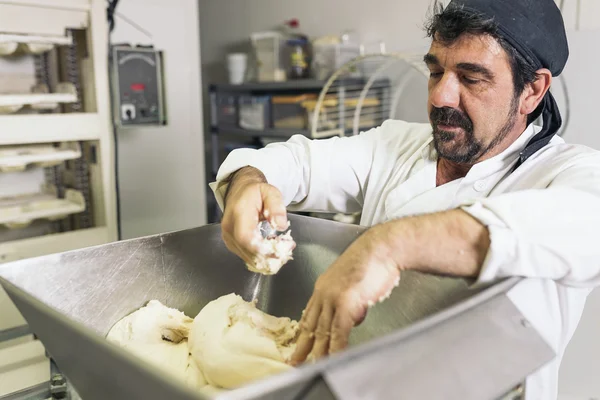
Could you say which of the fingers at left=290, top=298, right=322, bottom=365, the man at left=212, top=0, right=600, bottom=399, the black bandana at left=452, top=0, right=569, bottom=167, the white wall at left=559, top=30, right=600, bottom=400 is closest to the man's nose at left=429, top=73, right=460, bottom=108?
the man at left=212, top=0, right=600, bottom=399

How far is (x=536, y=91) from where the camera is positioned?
41.9 inches

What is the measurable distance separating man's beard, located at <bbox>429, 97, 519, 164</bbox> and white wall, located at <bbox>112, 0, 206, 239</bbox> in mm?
1171

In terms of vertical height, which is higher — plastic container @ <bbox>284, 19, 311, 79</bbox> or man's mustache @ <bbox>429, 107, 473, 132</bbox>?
plastic container @ <bbox>284, 19, 311, 79</bbox>

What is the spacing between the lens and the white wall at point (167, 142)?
194 centimetres

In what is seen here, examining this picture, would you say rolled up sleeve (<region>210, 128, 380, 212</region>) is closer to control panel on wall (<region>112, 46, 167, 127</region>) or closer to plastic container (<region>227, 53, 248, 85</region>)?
control panel on wall (<region>112, 46, 167, 127</region>)

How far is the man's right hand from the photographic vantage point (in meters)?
0.84

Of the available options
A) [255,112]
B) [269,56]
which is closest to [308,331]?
[255,112]

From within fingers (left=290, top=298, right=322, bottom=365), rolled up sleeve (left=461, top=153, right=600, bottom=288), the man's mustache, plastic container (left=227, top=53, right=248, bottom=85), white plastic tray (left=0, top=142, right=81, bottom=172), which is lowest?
fingers (left=290, top=298, right=322, bottom=365)

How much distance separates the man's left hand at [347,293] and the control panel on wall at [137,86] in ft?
4.06

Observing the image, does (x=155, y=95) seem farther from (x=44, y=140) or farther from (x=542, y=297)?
(x=542, y=297)

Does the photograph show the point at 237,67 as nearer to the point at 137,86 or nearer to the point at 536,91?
the point at 137,86

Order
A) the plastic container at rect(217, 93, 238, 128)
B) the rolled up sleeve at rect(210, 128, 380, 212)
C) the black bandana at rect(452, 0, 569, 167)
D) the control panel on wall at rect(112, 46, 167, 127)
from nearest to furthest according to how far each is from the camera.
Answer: the black bandana at rect(452, 0, 569, 167) < the rolled up sleeve at rect(210, 128, 380, 212) < the control panel on wall at rect(112, 46, 167, 127) < the plastic container at rect(217, 93, 238, 128)

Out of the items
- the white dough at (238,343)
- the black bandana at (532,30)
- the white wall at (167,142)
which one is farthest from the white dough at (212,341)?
the white wall at (167,142)

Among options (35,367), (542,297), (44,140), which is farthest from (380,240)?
(44,140)
